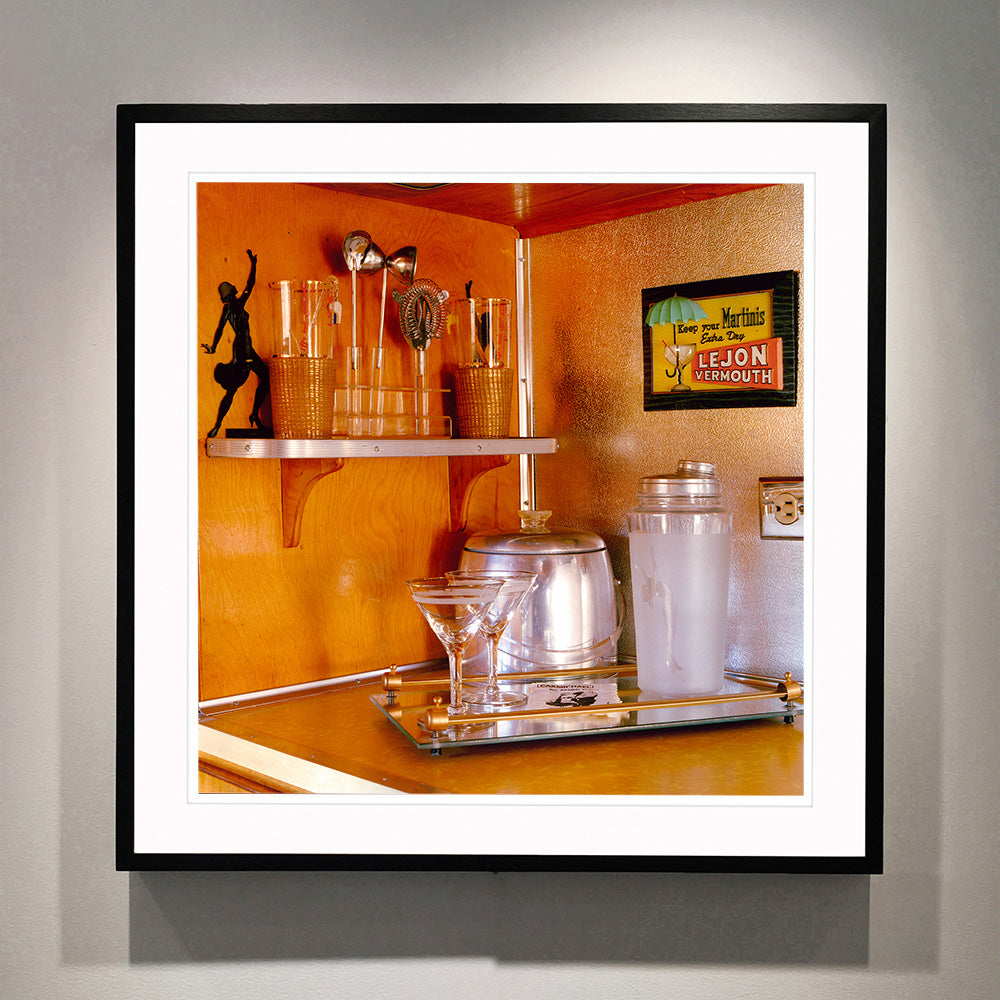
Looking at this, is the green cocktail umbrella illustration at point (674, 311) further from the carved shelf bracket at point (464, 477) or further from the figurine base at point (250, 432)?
the figurine base at point (250, 432)

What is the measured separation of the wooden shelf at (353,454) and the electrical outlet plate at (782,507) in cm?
27

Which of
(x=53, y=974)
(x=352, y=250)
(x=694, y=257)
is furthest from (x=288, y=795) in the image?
(x=694, y=257)

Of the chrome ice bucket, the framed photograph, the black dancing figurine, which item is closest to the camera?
the framed photograph

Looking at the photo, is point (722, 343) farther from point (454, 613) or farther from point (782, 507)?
point (454, 613)

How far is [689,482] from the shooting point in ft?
3.91

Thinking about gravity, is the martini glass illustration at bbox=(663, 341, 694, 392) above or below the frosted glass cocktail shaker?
above

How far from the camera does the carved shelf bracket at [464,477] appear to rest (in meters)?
1.28

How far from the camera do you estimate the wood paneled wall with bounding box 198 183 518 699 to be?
43.1 inches

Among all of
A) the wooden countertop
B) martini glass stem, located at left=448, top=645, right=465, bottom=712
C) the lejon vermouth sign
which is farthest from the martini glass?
the lejon vermouth sign

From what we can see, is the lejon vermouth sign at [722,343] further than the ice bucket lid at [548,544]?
No

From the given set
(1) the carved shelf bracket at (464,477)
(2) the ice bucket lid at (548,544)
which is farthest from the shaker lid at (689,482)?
(1) the carved shelf bracket at (464,477)

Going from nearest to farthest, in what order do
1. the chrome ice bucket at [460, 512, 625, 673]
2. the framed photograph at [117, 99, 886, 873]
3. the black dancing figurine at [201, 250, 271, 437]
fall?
the framed photograph at [117, 99, 886, 873]
the black dancing figurine at [201, 250, 271, 437]
the chrome ice bucket at [460, 512, 625, 673]

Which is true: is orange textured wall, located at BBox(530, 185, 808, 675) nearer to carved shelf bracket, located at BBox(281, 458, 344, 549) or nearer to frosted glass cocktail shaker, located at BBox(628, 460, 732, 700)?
frosted glass cocktail shaker, located at BBox(628, 460, 732, 700)

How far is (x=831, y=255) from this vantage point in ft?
3.27
